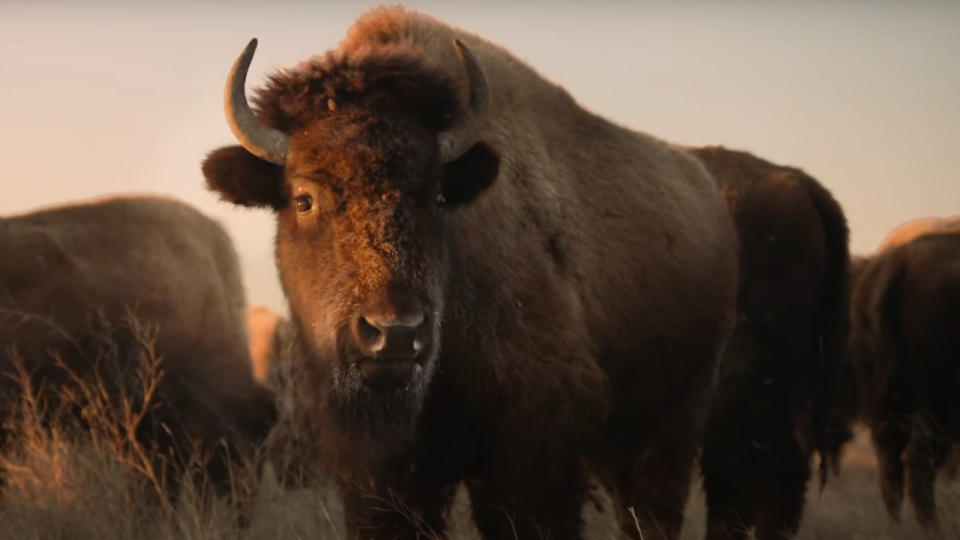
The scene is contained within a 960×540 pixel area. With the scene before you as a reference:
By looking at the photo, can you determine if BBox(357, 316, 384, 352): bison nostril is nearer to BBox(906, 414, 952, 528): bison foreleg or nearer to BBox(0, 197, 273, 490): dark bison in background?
BBox(0, 197, 273, 490): dark bison in background

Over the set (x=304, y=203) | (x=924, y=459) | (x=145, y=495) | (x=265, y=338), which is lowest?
(x=265, y=338)

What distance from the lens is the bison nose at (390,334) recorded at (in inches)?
140

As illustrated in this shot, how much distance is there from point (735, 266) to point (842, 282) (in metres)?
1.16

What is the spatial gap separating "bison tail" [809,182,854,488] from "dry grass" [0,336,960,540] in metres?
0.66

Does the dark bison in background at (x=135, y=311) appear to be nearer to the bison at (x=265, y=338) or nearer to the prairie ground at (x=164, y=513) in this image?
the prairie ground at (x=164, y=513)

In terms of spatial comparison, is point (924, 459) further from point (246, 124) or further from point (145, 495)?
point (246, 124)

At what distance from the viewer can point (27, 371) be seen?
777 cm

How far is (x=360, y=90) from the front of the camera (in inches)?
159

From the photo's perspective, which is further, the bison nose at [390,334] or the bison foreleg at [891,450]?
the bison foreleg at [891,450]

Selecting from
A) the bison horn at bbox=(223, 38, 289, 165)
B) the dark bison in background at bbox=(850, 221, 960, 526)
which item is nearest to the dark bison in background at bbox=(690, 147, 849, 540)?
the dark bison in background at bbox=(850, 221, 960, 526)

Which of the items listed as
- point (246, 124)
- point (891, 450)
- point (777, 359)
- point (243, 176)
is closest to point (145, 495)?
point (243, 176)

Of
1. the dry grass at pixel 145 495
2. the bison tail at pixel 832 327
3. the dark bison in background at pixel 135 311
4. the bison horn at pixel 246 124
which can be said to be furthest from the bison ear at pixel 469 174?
the dark bison in background at pixel 135 311

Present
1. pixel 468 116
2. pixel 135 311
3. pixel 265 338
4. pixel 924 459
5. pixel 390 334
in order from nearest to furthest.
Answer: pixel 390 334, pixel 468 116, pixel 135 311, pixel 924 459, pixel 265 338

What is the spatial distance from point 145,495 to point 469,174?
357cm
